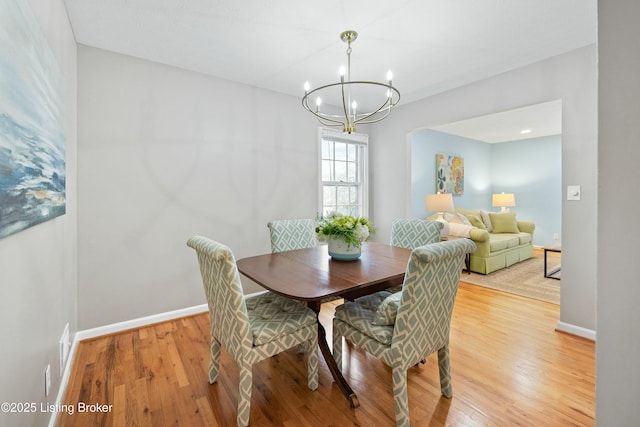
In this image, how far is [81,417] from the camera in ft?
5.23

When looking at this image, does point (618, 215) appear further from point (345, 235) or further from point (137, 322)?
point (137, 322)

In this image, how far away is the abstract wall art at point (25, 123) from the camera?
2.96ft

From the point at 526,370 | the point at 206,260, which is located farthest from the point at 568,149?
the point at 206,260

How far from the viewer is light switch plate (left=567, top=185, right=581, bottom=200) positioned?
250cm

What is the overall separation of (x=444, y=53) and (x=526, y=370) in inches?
103

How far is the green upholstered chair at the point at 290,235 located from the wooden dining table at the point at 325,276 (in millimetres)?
333

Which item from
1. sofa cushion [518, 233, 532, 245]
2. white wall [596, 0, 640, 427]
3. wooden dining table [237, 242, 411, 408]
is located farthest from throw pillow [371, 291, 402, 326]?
sofa cushion [518, 233, 532, 245]

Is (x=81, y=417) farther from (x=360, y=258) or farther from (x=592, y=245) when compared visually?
(x=592, y=245)

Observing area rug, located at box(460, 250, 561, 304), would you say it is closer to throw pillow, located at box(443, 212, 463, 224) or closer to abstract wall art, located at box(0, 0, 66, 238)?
throw pillow, located at box(443, 212, 463, 224)

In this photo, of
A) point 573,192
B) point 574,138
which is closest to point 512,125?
point 574,138

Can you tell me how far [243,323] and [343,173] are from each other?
318 cm

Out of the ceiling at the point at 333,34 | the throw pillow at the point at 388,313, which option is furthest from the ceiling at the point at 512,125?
the throw pillow at the point at 388,313

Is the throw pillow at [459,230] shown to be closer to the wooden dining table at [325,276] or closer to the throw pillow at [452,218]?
the throw pillow at [452,218]

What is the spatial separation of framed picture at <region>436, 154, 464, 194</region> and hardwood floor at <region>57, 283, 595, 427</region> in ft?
12.4
